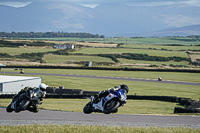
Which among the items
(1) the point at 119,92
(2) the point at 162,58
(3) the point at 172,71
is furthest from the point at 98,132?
(2) the point at 162,58

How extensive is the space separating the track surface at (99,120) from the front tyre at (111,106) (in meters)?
7.02

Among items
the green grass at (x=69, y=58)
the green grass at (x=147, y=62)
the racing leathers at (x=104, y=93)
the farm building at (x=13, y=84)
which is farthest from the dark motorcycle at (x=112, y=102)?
the green grass at (x=69, y=58)

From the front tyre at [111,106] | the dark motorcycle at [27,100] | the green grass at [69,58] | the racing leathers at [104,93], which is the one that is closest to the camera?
the front tyre at [111,106]

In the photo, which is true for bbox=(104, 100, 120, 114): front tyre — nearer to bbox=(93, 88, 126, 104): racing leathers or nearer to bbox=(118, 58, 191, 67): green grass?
bbox=(93, 88, 126, 104): racing leathers

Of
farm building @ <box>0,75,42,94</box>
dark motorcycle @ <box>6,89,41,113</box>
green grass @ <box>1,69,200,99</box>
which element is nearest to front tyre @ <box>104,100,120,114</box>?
dark motorcycle @ <box>6,89,41,113</box>

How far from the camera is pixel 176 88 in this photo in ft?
226

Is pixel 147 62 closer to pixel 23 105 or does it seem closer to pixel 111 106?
pixel 111 106

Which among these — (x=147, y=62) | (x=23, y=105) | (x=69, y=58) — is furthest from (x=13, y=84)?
(x=147, y=62)

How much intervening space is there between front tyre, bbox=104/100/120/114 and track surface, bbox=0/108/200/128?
23.0 ft

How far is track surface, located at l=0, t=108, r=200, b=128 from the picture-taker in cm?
2238

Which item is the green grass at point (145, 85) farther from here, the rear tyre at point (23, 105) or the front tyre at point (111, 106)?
the rear tyre at point (23, 105)

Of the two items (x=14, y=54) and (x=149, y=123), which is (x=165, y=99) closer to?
(x=149, y=123)

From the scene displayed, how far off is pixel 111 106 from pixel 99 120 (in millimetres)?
8875

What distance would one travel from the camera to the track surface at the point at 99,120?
22375mm
